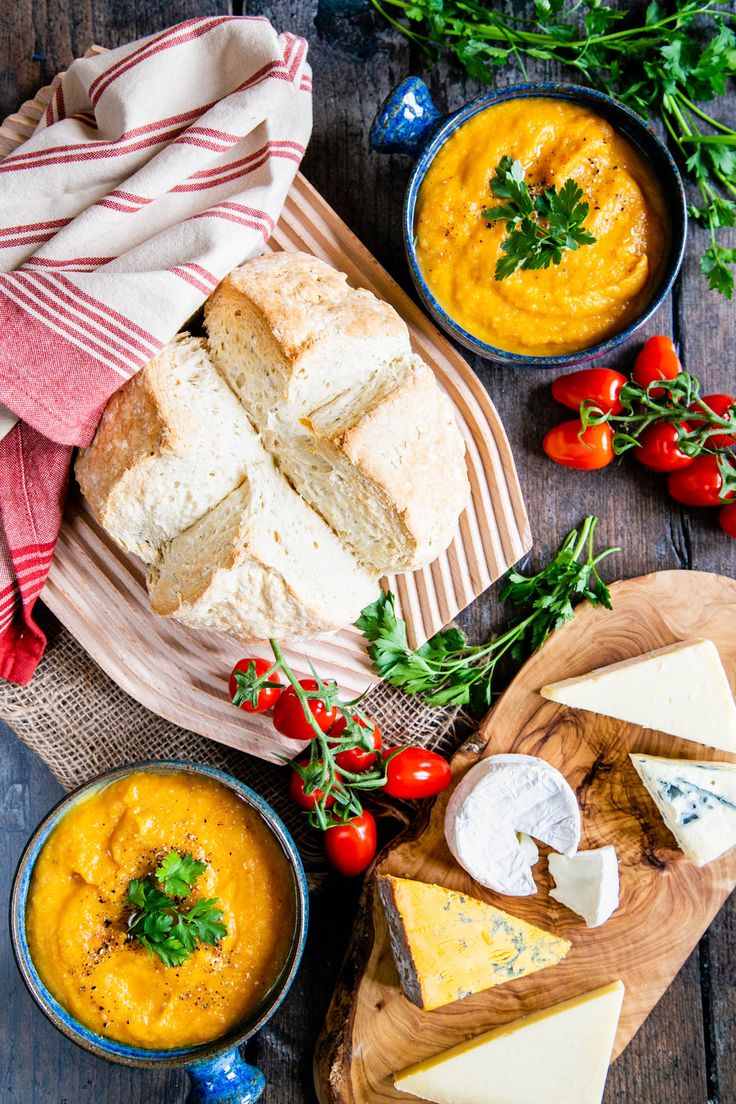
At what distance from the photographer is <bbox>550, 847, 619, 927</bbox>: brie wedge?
2.93 m

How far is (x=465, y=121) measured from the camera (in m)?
2.83

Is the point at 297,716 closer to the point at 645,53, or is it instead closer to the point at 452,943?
the point at 452,943

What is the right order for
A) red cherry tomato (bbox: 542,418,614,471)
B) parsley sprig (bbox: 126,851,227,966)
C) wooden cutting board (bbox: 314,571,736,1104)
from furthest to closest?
red cherry tomato (bbox: 542,418,614,471) → wooden cutting board (bbox: 314,571,736,1104) → parsley sprig (bbox: 126,851,227,966)

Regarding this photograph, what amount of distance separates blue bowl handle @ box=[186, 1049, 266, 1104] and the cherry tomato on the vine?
236 cm

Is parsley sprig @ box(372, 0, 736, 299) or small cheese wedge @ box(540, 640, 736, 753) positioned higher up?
parsley sprig @ box(372, 0, 736, 299)

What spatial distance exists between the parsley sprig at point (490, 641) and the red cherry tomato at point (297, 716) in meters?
0.26

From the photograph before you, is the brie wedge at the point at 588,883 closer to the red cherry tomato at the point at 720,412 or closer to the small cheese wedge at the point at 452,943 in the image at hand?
the small cheese wedge at the point at 452,943

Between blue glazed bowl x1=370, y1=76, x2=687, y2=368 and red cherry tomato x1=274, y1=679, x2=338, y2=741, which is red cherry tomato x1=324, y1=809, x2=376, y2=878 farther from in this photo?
blue glazed bowl x1=370, y1=76, x2=687, y2=368

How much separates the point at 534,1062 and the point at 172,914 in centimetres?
132

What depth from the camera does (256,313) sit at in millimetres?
2590

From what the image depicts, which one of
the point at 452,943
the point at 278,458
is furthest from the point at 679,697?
the point at 278,458

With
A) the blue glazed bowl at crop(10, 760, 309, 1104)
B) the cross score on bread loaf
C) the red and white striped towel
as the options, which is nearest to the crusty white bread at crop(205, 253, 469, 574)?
the cross score on bread loaf

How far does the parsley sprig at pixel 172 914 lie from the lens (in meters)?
2.53

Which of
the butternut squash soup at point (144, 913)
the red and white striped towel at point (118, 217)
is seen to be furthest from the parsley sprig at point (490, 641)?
the red and white striped towel at point (118, 217)
